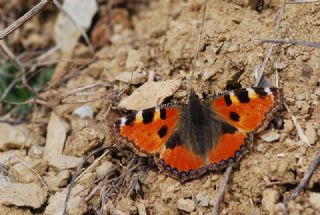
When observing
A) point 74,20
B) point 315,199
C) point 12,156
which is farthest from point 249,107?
point 74,20

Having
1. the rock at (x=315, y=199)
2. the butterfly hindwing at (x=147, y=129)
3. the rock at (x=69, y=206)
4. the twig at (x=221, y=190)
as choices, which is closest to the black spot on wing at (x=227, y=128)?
the twig at (x=221, y=190)

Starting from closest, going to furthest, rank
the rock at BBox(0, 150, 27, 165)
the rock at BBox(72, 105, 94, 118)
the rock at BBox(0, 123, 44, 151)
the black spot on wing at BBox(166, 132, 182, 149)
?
the black spot on wing at BBox(166, 132, 182, 149) < the rock at BBox(0, 150, 27, 165) < the rock at BBox(0, 123, 44, 151) < the rock at BBox(72, 105, 94, 118)

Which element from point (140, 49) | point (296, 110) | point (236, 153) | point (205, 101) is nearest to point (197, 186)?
point (236, 153)

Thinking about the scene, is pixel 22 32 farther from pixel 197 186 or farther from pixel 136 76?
pixel 197 186

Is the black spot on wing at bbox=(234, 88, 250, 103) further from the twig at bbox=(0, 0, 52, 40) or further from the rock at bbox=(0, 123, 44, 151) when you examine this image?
the rock at bbox=(0, 123, 44, 151)

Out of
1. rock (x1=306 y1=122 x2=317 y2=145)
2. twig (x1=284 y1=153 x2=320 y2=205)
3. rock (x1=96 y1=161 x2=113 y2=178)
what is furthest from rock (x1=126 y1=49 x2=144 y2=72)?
twig (x1=284 y1=153 x2=320 y2=205)
